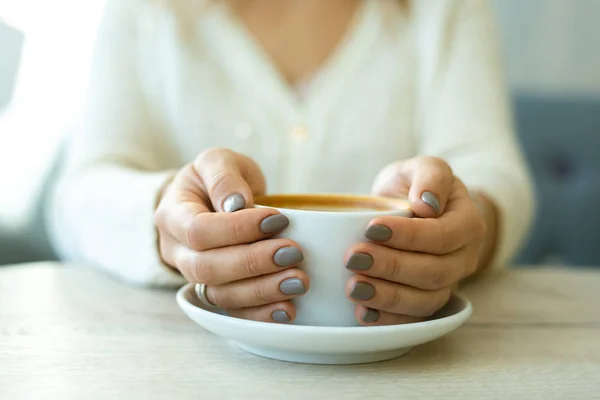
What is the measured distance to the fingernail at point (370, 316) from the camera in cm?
44

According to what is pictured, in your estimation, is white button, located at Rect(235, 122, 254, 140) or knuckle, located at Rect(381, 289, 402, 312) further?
white button, located at Rect(235, 122, 254, 140)

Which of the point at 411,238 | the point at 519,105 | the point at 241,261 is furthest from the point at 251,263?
the point at 519,105

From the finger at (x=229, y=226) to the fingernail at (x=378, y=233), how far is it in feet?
0.17

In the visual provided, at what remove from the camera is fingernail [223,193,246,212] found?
45 cm

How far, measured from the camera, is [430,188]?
49 cm

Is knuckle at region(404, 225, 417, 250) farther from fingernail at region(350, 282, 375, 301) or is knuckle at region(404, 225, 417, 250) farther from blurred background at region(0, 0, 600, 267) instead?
blurred background at region(0, 0, 600, 267)

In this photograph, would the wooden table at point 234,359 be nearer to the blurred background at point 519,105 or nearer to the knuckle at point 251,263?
the knuckle at point 251,263

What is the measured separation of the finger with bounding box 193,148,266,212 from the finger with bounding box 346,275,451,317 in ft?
0.30

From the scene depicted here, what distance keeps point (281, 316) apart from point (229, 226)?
7 cm

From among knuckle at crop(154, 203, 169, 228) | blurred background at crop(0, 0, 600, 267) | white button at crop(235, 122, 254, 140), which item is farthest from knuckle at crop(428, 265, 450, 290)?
blurred background at crop(0, 0, 600, 267)

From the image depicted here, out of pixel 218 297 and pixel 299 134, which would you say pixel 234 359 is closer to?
pixel 218 297

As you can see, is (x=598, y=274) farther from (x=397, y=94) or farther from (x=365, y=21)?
(x=365, y=21)

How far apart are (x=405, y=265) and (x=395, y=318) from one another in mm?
39

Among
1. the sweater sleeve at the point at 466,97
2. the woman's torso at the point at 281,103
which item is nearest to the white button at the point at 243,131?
the woman's torso at the point at 281,103
